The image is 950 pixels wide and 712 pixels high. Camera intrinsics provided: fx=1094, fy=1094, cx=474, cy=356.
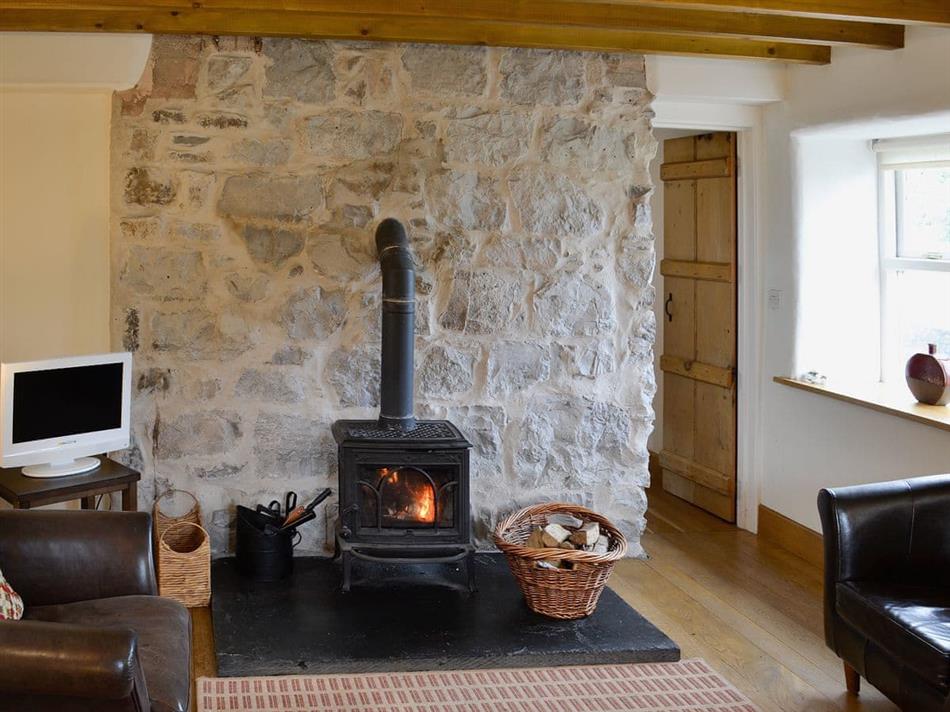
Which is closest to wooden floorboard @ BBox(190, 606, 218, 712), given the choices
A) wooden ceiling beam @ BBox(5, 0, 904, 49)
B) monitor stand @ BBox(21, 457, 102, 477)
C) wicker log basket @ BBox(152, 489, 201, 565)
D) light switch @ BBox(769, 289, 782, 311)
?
wicker log basket @ BBox(152, 489, 201, 565)

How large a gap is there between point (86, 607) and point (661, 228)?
4231 mm

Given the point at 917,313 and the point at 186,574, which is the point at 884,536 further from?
the point at 186,574

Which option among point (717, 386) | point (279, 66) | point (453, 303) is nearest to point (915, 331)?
point (717, 386)

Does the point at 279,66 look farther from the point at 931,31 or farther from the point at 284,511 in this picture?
the point at 931,31

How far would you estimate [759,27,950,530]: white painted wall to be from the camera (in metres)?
4.65

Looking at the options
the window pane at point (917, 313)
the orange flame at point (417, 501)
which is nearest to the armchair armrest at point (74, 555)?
the orange flame at point (417, 501)

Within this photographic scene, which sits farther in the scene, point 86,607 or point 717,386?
point 717,386

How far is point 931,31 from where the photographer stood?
4.18 m

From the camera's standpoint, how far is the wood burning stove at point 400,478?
4285 millimetres

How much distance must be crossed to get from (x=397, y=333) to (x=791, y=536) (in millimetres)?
2166

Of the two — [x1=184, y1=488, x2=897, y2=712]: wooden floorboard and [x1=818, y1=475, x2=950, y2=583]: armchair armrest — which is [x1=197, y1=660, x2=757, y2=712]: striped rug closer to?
[x1=184, y1=488, x2=897, y2=712]: wooden floorboard

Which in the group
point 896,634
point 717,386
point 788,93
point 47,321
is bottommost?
point 896,634

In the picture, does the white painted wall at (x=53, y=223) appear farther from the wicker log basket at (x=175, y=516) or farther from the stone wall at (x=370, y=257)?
the wicker log basket at (x=175, y=516)

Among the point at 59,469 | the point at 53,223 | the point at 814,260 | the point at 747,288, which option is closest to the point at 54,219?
the point at 53,223
